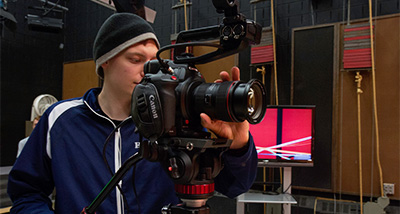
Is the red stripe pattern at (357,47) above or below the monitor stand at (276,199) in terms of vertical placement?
above

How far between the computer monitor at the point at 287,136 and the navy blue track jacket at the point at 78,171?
152 centimetres

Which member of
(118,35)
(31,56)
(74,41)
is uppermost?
(74,41)

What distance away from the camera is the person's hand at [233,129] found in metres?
0.66

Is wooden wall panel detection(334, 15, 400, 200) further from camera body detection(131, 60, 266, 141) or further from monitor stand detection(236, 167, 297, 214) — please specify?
camera body detection(131, 60, 266, 141)

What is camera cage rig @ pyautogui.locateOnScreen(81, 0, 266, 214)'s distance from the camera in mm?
609

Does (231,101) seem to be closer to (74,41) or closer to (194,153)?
(194,153)

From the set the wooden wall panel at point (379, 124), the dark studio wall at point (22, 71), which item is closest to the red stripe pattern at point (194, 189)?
the wooden wall panel at point (379, 124)

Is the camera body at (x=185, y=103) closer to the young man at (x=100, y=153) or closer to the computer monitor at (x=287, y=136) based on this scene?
the young man at (x=100, y=153)

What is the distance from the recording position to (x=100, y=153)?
0.93m

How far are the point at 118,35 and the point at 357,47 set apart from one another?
2.08 meters

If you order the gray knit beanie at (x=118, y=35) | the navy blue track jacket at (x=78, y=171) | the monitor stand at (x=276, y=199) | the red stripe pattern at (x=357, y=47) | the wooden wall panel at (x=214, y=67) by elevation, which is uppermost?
the red stripe pattern at (x=357, y=47)

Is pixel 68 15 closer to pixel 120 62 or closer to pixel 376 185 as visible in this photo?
pixel 120 62

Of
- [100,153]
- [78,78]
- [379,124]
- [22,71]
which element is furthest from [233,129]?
[22,71]

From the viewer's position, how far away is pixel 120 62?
96 cm
